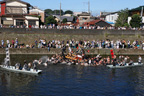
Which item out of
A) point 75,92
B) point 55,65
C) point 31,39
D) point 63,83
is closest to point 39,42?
point 31,39

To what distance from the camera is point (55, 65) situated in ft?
148

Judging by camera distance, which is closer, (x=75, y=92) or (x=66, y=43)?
(x=75, y=92)

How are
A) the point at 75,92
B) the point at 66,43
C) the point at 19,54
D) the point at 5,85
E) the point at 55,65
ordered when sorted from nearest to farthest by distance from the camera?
the point at 75,92, the point at 5,85, the point at 55,65, the point at 19,54, the point at 66,43

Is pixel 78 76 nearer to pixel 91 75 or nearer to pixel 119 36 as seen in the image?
pixel 91 75

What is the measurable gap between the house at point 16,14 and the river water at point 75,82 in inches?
1171

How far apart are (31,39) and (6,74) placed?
23837mm

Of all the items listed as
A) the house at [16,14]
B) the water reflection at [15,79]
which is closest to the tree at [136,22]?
the house at [16,14]

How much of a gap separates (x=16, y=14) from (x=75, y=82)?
44009 millimetres

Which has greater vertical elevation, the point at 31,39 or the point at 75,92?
the point at 31,39

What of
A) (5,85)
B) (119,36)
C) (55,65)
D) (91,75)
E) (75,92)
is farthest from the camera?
(119,36)

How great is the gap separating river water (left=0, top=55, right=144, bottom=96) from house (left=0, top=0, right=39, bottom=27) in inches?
1171

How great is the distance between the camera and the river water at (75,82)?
29.0m

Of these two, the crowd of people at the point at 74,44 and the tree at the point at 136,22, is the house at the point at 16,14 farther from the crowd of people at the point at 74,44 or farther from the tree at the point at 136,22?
the tree at the point at 136,22

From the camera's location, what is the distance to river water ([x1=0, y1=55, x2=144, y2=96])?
1141 inches
